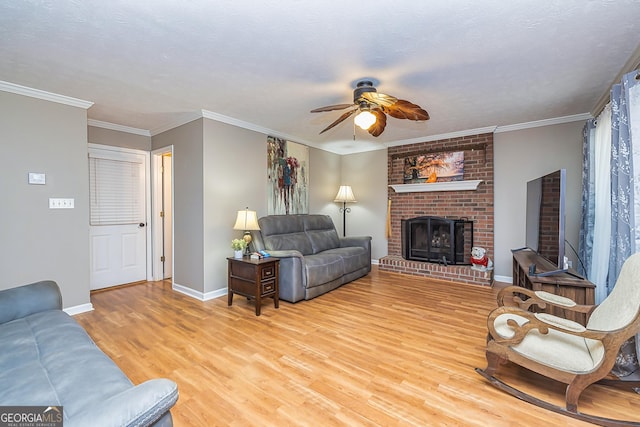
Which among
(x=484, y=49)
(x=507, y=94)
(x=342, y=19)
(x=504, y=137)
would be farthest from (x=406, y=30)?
(x=504, y=137)

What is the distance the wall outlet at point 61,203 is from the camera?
3.10m

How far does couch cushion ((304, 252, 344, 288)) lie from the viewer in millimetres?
3639

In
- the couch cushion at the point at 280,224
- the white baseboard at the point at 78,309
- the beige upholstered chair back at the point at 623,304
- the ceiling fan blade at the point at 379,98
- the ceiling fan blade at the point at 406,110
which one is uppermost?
the ceiling fan blade at the point at 379,98

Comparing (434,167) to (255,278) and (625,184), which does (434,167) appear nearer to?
(625,184)

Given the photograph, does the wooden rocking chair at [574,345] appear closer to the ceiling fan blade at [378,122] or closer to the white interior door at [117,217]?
the ceiling fan blade at [378,122]

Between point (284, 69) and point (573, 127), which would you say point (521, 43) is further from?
point (573, 127)

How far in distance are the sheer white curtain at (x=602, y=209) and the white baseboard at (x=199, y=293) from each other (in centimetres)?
408

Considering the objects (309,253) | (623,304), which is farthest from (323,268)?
(623,304)

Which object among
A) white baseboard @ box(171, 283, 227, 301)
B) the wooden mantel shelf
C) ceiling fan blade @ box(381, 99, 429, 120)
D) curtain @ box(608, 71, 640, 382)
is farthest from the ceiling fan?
white baseboard @ box(171, 283, 227, 301)

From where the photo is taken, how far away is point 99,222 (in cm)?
411

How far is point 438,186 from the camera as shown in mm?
4969

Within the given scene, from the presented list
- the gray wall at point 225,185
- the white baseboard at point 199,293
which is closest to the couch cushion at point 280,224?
the gray wall at point 225,185

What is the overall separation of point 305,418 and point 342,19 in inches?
96.5

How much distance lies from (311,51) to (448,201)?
146 inches
